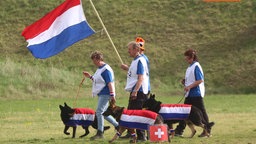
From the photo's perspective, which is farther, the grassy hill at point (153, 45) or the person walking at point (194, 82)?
the grassy hill at point (153, 45)

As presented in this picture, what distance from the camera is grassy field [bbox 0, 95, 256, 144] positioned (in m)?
14.8

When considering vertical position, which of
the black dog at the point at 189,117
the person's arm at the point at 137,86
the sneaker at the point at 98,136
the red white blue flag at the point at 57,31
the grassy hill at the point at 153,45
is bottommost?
the sneaker at the point at 98,136

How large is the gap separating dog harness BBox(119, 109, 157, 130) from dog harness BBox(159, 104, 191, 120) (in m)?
0.95

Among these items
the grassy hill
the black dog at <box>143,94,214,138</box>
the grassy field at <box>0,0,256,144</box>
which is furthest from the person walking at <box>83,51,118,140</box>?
the grassy hill

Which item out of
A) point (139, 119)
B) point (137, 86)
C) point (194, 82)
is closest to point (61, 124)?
point (194, 82)

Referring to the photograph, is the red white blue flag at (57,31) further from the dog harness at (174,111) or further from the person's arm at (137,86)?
the dog harness at (174,111)

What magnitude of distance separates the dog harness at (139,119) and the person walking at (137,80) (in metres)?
0.66

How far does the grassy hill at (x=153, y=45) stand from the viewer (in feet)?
123

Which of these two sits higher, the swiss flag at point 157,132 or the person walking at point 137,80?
the person walking at point 137,80

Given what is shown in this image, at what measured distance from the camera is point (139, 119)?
13.5m

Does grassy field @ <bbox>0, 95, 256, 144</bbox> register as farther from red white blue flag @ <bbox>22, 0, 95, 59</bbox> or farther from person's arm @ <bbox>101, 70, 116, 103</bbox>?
red white blue flag @ <bbox>22, 0, 95, 59</bbox>

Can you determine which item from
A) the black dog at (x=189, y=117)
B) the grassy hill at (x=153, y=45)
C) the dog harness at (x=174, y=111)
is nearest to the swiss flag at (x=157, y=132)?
the black dog at (x=189, y=117)

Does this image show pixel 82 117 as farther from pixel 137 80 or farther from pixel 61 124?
pixel 61 124

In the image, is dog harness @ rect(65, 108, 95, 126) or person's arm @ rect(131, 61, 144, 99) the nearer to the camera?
person's arm @ rect(131, 61, 144, 99)
